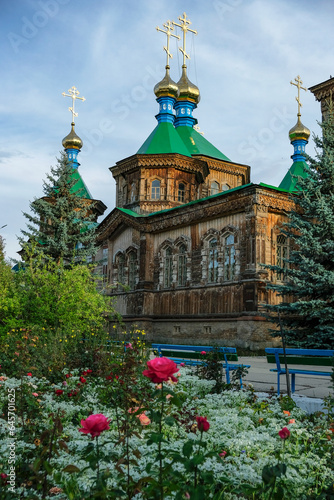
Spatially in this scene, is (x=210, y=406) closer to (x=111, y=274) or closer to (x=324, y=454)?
(x=324, y=454)

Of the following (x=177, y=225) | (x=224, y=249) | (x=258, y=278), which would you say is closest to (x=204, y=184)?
(x=177, y=225)

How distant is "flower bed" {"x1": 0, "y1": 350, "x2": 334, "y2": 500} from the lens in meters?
2.59

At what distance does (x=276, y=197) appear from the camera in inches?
713

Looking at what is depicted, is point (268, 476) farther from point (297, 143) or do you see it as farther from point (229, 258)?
point (297, 143)

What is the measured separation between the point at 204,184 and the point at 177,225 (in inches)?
292

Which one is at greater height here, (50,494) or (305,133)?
(305,133)

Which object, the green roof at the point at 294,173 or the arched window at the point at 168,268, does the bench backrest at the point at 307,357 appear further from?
the green roof at the point at 294,173

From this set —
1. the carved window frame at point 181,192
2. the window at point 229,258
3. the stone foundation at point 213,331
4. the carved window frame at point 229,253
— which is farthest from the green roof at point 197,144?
the stone foundation at point 213,331

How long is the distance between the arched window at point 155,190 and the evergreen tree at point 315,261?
35.1 feet

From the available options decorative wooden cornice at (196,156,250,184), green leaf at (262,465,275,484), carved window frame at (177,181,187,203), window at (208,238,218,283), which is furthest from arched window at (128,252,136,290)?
green leaf at (262,465,275,484)

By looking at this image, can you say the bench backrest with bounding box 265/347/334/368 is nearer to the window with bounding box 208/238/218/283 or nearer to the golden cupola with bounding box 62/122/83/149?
the window with bounding box 208/238/218/283

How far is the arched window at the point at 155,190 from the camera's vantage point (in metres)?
26.3

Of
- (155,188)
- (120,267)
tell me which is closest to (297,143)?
(155,188)

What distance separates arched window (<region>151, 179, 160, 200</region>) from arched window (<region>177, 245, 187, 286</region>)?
559 cm
